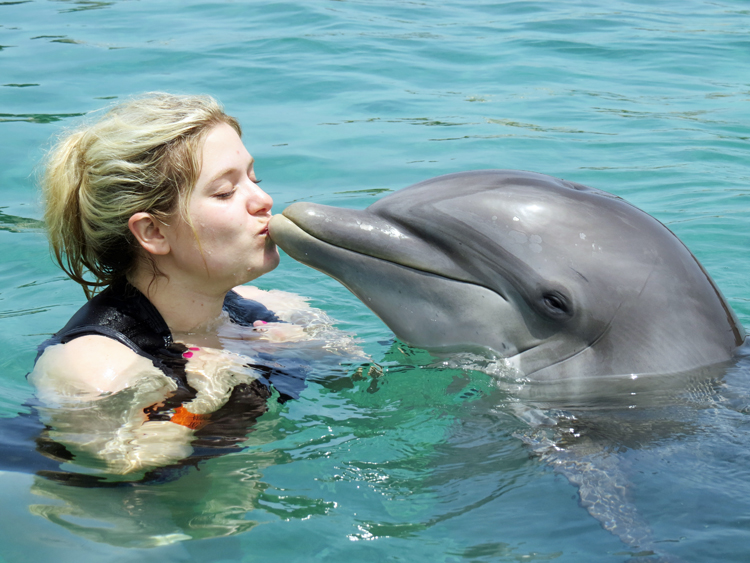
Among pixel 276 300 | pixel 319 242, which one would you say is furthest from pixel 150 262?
pixel 276 300

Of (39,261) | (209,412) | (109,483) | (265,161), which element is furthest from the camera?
(265,161)

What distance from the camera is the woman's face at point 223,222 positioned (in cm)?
456

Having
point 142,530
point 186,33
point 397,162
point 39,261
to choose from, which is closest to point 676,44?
point 397,162

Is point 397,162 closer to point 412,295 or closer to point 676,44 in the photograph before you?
point 412,295

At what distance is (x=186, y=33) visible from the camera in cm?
1367

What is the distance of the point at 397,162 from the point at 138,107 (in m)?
4.92

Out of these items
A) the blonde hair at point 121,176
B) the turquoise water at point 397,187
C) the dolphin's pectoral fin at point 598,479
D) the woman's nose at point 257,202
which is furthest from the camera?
the woman's nose at point 257,202

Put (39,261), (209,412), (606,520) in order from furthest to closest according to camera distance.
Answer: (39,261) < (209,412) < (606,520)

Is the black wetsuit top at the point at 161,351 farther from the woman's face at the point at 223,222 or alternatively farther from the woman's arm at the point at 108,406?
A: the woman's face at the point at 223,222

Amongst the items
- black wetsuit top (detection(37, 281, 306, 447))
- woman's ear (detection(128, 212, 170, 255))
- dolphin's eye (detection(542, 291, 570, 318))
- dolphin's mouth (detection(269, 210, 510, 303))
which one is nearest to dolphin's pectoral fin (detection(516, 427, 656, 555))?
dolphin's eye (detection(542, 291, 570, 318))

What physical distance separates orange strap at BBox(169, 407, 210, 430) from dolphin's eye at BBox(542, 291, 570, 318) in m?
1.74

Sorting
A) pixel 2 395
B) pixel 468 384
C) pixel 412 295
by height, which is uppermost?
pixel 412 295

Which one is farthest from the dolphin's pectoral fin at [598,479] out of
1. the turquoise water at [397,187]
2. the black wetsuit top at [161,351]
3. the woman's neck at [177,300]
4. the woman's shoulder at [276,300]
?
the woman's shoulder at [276,300]

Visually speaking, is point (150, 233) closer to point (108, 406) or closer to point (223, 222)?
point (223, 222)
